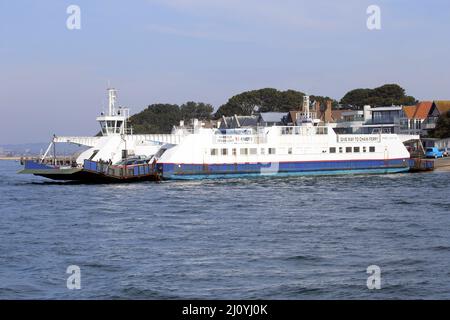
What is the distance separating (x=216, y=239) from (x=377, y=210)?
13799 mm

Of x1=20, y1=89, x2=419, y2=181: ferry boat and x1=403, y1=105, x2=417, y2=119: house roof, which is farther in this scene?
x1=403, y1=105, x2=417, y2=119: house roof

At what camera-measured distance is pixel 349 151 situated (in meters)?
73.9

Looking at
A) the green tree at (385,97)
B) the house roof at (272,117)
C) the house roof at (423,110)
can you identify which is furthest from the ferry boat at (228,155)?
the green tree at (385,97)

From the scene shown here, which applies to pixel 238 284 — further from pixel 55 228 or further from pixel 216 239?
pixel 55 228

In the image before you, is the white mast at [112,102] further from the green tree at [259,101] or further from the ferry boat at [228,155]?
the green tree at [259,101]

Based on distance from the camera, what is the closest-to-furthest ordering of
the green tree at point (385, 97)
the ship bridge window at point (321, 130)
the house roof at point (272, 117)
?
the ship bridge window at point (321, 130) < the house roof at point (272, 117) < the green tree at point (385, 97)

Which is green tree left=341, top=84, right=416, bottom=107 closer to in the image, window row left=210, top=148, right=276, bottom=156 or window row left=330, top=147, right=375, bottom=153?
window row left=330, top=147, right=375, bottom=153

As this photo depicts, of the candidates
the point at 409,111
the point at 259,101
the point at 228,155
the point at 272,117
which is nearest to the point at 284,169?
the point at 228,155

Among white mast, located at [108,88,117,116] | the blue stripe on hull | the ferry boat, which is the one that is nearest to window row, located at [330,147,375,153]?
the ferry boat

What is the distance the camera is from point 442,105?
11675 centimetres

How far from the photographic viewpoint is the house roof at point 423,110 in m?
121

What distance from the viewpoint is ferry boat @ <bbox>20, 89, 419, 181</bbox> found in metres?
67.4

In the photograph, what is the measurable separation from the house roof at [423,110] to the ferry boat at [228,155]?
46.0 meters

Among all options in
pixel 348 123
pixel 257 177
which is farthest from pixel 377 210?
pixel 348 123
